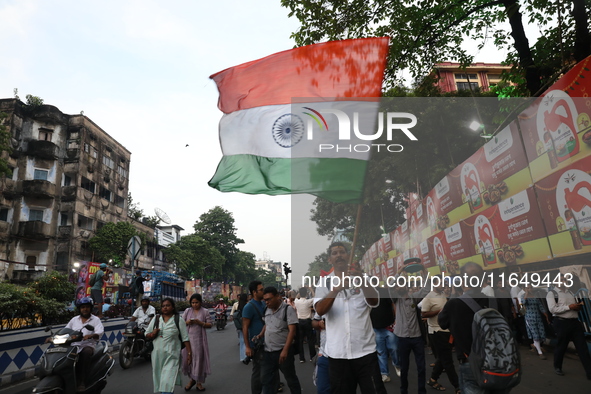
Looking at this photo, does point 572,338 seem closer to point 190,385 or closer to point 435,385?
point 435,385

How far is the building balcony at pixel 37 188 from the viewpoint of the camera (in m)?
34.9

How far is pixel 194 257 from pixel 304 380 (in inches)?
1917

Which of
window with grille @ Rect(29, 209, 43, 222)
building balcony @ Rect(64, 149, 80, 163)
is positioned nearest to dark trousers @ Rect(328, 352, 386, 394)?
window with grille @ Rect(29, 209, 43, 222)

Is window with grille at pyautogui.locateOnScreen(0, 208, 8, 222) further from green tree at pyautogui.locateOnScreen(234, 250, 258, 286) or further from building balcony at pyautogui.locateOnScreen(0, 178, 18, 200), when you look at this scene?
green tree at pyautogui.locateOnScreen(234, 250, 258, 286)

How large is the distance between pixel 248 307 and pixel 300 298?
4338mm

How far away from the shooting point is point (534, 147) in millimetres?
6320

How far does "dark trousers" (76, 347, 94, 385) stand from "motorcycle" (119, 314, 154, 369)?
348 centimetres

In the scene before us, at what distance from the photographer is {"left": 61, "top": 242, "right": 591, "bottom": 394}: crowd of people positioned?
3.84m

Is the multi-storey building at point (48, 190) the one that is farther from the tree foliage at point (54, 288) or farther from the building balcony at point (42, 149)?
the tree foliage at point (54, 288)

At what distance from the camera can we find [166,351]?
19.3ft

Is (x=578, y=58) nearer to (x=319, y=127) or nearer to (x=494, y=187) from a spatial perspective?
(x=494, y=187)

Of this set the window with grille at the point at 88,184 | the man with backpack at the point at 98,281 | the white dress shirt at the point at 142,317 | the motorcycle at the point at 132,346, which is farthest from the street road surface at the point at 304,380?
the window with grille at the point at 88,184

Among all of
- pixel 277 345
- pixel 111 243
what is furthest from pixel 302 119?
pixel 111 243

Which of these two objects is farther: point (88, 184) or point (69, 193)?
point (88, 184)
